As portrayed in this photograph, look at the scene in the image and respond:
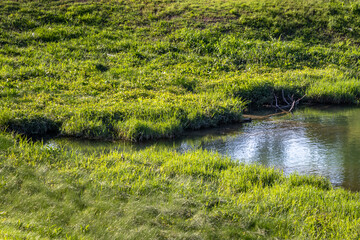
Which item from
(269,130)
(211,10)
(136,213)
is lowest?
(269,130)

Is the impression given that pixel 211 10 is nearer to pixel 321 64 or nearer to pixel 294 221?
pixel 321 64

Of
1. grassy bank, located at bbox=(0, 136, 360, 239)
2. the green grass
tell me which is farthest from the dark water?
grassy bank, located at bbox=(0, 136, 360, 239)

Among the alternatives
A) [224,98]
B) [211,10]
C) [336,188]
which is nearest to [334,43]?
[211,10]

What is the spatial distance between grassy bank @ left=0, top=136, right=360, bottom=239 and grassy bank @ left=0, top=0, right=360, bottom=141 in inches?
154

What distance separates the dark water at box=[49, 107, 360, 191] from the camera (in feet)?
32.4

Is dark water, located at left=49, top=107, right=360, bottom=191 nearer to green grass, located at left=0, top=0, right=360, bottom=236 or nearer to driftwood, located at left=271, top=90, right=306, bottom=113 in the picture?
green grass, located at left=0, top=0, right=360, bottom=236

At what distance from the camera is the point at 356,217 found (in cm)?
674

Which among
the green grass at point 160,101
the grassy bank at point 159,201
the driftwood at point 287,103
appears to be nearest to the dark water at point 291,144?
the green grass at point 160,101

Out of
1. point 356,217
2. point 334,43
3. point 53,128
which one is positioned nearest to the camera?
point 356,217

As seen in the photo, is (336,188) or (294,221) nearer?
(294,221)

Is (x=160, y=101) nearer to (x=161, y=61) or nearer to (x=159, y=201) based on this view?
(x=161, y=61)

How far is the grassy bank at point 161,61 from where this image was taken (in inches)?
504

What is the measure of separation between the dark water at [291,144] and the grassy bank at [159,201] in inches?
58.3

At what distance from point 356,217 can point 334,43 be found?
57.4 feet
